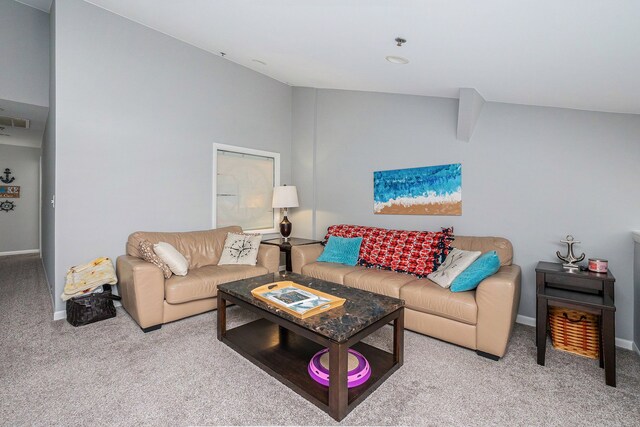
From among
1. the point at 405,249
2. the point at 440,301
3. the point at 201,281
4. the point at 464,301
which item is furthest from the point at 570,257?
the point at 201,281

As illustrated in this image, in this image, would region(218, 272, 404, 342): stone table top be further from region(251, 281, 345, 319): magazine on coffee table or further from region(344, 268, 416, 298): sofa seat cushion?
region(344, 268, 416, 298): sofa seat cushion

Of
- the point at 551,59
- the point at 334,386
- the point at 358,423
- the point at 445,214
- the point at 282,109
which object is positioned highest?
the point at 282,109

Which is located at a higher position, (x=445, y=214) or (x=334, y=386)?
(x=445, y=214)

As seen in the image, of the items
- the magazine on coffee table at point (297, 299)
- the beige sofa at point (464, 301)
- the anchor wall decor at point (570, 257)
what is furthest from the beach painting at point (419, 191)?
the magazine on coffee table at point (297, 299)

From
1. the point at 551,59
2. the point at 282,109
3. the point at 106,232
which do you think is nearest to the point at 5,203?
the point at 106,232

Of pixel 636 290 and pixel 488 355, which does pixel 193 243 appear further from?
pixel 636 290

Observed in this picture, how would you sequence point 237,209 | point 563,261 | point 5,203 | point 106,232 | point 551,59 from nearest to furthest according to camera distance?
point 551,59, point 563,261, point 106,232, point 237,209, point 5,203

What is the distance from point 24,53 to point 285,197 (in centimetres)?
354

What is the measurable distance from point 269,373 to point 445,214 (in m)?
2.40

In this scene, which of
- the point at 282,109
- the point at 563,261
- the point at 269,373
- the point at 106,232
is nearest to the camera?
the point at 269,373

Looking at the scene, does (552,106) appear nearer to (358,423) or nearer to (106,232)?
(358,423)

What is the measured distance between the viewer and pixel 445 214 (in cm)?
328

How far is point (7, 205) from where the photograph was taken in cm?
624

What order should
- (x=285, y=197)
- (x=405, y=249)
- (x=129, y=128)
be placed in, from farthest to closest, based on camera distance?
(x=285, y=197) → (x=129, y=128) → (x=405, y=249)
